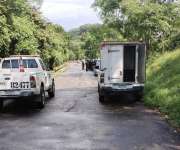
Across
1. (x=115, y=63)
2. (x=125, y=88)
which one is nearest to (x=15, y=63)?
(x=115, y=63)

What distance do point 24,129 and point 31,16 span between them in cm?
3423

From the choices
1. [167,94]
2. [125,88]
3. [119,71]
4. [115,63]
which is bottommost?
[167,94]

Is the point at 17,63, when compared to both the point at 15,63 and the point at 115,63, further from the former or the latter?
the point at 115,63

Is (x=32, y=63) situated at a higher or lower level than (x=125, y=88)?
higher

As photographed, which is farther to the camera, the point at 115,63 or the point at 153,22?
the point at 153,22

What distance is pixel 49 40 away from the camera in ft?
166

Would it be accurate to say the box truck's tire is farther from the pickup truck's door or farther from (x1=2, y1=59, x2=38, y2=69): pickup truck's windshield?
(x1=2, y1=59, x2=38, y2=69): pickup truck's windshield

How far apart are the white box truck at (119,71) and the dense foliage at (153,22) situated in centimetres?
2013

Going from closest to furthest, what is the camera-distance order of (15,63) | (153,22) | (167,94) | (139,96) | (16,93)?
(16,93), (167,94), (15,63), (139,96), (153,22)

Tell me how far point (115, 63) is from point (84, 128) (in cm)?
789

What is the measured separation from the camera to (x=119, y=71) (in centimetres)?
1998

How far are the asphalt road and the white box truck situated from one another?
0.98 metres

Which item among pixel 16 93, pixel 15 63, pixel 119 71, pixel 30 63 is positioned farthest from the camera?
pixel 119 71

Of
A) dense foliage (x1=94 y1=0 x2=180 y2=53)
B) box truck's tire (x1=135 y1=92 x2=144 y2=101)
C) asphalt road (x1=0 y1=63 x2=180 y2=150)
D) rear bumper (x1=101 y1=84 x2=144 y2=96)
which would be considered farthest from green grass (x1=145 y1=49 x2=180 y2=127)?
dense foliage (x1=94 y1=0 x2=180 y2=53)
